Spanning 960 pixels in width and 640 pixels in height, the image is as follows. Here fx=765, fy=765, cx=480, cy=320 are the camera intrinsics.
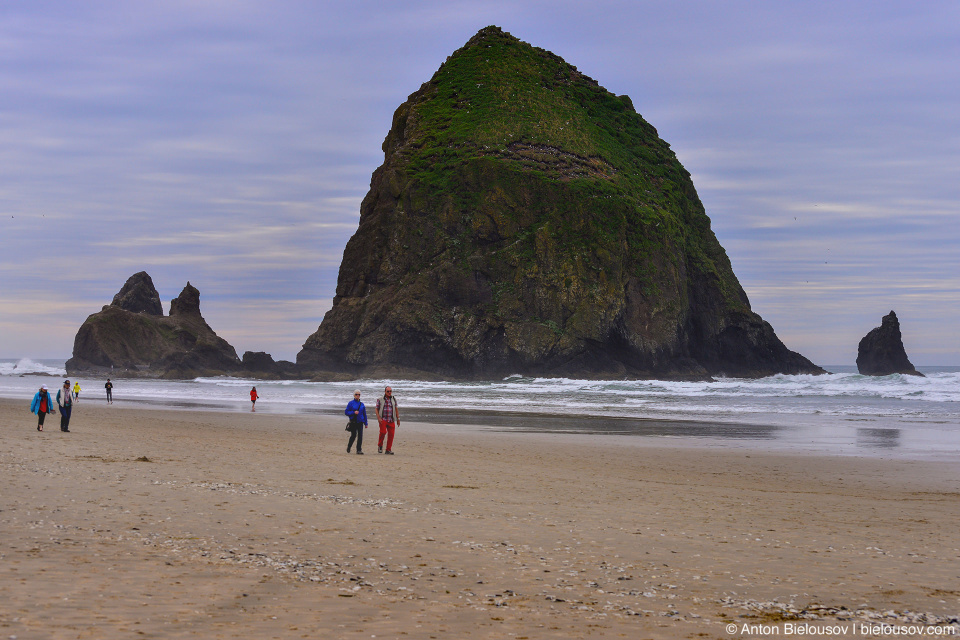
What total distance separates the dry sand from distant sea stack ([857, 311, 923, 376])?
87.9 meters

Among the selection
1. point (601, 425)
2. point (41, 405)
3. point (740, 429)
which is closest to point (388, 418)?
point (41, 405)

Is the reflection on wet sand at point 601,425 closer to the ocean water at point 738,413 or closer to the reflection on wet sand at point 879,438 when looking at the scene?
the ocean water at point 738,413

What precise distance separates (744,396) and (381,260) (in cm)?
5172

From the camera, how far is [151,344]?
10894 centimetres

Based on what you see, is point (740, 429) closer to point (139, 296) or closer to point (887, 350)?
point (887, 350)

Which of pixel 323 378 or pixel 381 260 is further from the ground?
pixel 381 260

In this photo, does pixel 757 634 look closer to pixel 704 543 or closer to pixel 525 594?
pixel 525 594

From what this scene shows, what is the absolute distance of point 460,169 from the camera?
8494cm

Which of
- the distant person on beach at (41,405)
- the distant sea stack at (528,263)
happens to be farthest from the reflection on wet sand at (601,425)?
the distant sea stack at (528,263)

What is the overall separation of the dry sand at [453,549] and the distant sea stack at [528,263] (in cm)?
6262

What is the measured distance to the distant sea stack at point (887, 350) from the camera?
93125 mm

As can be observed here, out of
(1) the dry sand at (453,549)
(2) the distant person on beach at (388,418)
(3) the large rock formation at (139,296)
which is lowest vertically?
(1) the dry sand at (453,549)

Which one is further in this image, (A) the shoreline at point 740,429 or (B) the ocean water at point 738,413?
(B) the ocean water at point 738,413

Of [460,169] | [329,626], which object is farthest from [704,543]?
[460,169]
